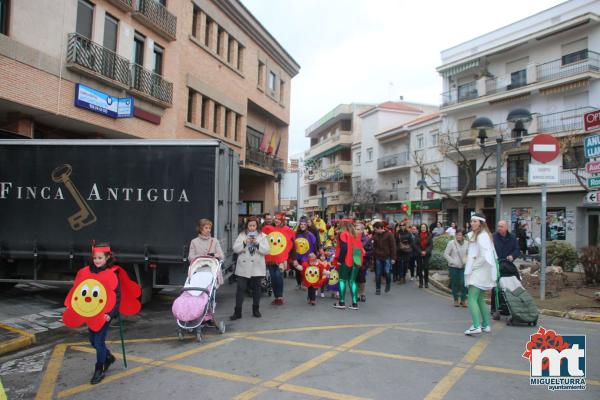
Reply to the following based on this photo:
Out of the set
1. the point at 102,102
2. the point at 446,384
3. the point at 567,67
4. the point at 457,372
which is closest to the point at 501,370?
the point at 457,372

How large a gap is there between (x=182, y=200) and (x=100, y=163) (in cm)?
181

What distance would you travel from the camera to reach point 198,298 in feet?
21.5

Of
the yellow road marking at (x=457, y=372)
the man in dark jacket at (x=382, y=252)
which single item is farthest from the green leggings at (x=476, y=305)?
the man in dark jacket at (x=382, y=252)

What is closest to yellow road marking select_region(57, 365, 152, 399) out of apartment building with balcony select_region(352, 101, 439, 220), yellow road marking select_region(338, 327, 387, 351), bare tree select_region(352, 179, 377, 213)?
yellow road marking select_region(338, 327, 387, 351)

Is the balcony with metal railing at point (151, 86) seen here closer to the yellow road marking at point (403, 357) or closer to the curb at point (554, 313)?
the yellow road marking at point (403, 357)

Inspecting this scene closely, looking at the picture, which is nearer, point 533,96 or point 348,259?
point 348,259

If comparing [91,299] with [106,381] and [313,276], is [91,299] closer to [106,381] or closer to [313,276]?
[106,381]

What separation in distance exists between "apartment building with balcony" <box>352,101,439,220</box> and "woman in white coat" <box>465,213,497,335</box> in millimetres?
33557

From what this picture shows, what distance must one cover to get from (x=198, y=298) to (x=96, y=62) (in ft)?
37.9

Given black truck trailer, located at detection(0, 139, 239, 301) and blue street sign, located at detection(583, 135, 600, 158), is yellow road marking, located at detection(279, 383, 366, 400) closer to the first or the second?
Result: black truck trailer, located at detection(0, 139, 239, 301)

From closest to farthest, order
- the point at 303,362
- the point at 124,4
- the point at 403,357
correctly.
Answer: the point at 303,362, the point at 403,357, the point at 124,4

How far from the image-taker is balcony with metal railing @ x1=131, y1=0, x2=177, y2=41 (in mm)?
17125

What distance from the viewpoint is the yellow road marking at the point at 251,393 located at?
4.40m

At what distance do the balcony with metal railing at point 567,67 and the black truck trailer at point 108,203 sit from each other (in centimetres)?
2762
